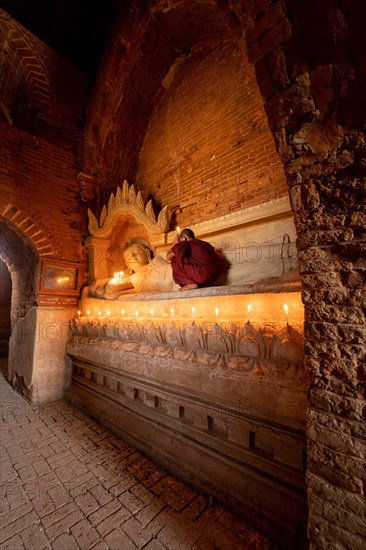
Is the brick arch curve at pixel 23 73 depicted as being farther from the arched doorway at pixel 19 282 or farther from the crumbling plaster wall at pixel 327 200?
the crumbling plaster wall at pixel 327 200

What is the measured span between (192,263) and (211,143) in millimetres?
2743

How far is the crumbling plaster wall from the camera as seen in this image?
1.08m

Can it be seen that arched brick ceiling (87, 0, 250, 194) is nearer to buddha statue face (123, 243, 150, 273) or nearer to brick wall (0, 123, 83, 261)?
brick wall (0, 123, 83, 261)

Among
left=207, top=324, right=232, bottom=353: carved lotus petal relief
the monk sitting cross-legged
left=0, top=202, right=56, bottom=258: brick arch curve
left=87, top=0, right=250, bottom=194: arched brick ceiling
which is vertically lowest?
left=207, top=324, right=232, bottom=353: carved lotus petal relief

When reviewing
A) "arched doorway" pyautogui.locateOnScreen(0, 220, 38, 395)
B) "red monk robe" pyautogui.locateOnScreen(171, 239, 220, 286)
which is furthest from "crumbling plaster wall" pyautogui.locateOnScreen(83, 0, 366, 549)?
"arched doorway" pyautogui.locateOnScreen(0, 220, 38, 395)

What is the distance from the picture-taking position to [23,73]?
5.11 meters

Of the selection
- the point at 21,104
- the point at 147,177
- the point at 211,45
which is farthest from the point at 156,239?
the point at 21,104

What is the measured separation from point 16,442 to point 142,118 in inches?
253

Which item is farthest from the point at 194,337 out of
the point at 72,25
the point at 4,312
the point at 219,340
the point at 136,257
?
the point at 4,312

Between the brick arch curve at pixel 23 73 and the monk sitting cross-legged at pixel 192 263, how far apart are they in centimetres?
445

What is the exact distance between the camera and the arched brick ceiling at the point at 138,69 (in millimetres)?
4504

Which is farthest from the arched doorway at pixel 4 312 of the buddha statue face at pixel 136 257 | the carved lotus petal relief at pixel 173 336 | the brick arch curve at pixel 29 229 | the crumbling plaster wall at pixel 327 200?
the crumbling plaster wall at pixel 327 200

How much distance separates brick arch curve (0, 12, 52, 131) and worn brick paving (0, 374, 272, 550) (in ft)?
19.9

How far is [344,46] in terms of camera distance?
3.54 ft
